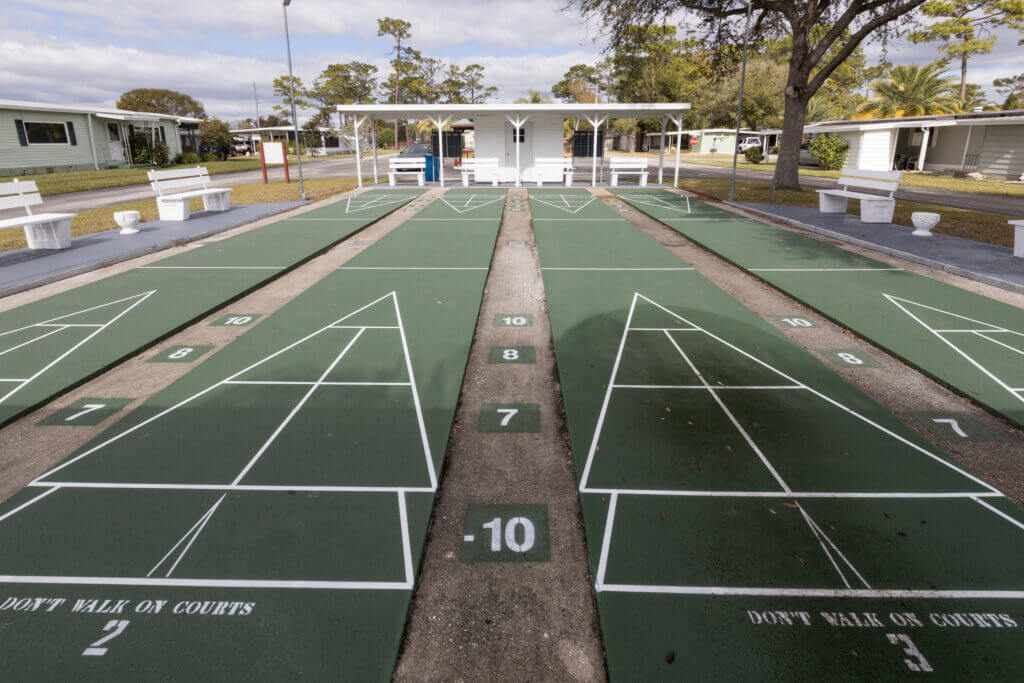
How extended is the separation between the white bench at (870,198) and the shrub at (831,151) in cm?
2478

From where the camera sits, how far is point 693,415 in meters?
4.80

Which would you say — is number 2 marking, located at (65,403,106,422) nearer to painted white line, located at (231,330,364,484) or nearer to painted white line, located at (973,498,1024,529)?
painted white line, located at (231,330,364,484)

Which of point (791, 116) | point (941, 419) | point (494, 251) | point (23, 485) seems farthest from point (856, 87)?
point (23, 485)

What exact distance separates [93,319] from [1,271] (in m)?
4.01

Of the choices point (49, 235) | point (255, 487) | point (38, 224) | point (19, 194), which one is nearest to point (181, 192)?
point (19, 194)

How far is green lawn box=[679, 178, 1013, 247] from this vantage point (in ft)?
41.3

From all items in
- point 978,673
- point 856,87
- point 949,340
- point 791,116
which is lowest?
point 978,673

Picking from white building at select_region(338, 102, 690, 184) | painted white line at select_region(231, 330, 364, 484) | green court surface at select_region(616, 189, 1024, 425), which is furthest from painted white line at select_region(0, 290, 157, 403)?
white building at select_region(338, 102, 690, 184)

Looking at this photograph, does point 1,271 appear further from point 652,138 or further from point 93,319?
point 652,138

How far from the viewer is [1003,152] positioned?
29609 millimetres

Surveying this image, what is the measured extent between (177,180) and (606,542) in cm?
1696

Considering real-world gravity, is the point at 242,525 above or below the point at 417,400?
below

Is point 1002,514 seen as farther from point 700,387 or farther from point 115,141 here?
point 115,141

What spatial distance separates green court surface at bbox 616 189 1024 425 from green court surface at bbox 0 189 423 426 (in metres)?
8.39
